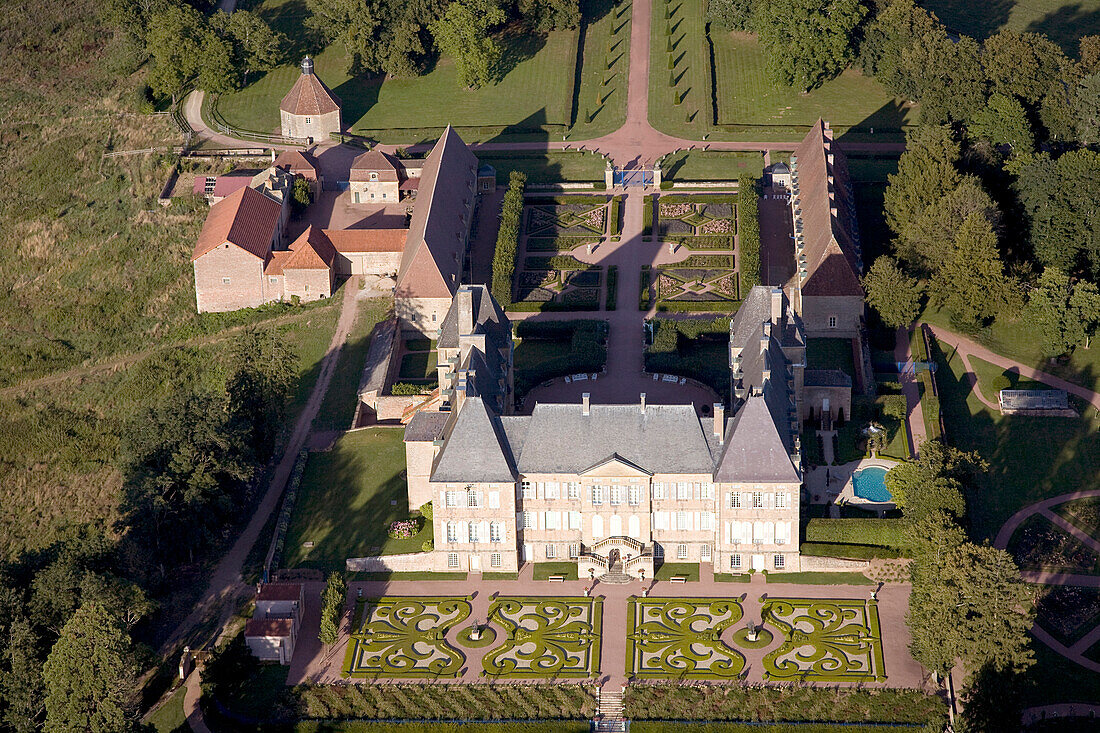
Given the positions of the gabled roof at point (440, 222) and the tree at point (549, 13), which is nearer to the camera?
the gabled roof at point (440, 222)

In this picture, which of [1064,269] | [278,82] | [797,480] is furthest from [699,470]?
[278,82]

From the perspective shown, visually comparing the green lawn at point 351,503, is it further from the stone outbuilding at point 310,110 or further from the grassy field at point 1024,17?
the grassy field at point 1024,17

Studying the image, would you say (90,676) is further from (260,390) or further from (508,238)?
(508,238)

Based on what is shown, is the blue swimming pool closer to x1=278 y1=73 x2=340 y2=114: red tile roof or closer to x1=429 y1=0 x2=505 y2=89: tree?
x1=429 y1=0 x2=505 y2=89: tree

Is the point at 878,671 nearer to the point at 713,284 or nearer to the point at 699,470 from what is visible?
the point at 699,470

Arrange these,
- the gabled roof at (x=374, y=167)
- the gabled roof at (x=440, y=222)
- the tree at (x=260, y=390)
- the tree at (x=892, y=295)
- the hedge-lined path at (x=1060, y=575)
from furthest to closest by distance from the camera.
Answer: the gabled roof at (x=374, y=167), the gabled roof at (x=440, y=222), the tree at (x=892, y=295), the tree at (x=260, y=390), the hedge-lined path at (x=1060, y=575)

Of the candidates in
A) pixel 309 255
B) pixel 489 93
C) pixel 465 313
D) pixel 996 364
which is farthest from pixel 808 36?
pixel 465 313

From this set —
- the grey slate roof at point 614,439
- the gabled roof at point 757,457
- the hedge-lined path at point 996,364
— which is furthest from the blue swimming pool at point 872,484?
the grey slate roof at point 614,439
